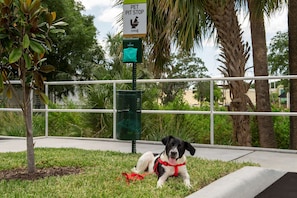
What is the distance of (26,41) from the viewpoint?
5.03 meters

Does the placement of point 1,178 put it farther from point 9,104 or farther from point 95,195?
point 9,104

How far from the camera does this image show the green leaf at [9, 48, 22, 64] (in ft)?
16.6

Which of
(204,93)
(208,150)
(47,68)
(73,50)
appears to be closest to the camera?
(47,68)

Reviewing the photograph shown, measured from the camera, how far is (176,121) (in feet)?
35.9

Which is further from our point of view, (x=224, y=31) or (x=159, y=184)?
(x=224, y=31)

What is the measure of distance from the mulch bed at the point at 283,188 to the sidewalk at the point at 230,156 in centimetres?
8

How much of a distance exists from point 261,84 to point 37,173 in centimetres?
631

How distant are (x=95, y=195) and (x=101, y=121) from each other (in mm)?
7496

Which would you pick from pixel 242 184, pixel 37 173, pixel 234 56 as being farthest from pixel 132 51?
pixel 234 56

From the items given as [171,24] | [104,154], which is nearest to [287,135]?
[171,24]

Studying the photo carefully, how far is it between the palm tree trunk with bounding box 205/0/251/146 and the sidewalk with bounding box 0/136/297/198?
1.83 meters

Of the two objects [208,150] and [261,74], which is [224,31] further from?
[208,150]

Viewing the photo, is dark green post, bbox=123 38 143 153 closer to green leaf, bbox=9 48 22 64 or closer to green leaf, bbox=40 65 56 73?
green leaf, bbox=40 65 56 73

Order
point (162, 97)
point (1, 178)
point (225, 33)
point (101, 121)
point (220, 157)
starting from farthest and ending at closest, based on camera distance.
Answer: point (162, 97) < point (101, 121) < point (225, 33) < point (220, 157) < point (1, 178)
